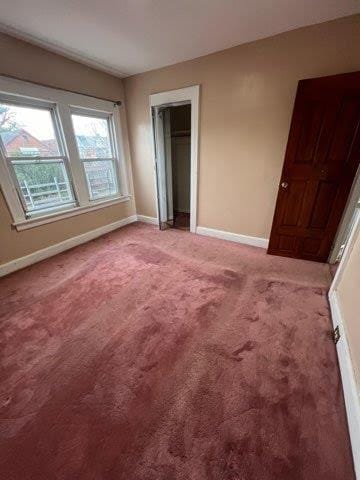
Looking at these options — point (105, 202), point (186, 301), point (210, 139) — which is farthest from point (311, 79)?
point (105, 202)

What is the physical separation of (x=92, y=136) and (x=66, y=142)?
0.53 meters

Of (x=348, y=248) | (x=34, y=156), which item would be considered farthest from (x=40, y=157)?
(x=348, y=248)

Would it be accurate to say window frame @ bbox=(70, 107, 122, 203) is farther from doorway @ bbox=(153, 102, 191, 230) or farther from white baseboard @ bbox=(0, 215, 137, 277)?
doorway @ bbox=(153, 102, 191, 230)

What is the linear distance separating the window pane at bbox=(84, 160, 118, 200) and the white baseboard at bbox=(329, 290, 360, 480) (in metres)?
3.41

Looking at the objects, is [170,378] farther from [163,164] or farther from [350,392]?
[163,164]

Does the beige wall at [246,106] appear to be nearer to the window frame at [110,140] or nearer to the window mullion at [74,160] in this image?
the window frame at [110,140]

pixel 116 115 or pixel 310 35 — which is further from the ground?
pixel 310 35

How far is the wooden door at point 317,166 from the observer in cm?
196

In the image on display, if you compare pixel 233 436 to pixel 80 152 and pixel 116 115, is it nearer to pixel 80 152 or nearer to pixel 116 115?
pixel 80 152

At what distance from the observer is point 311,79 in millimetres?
1983

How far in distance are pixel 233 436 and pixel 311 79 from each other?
2.94 metres

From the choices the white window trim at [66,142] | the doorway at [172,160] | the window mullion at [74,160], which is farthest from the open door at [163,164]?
the window mullion at [74,160]

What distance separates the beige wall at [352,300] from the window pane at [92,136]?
3418mm

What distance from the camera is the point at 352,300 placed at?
143cm
